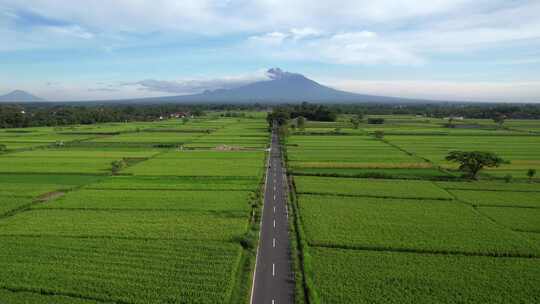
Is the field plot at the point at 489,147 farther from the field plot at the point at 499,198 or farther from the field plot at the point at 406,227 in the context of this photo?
the field plot at the point at 406,227

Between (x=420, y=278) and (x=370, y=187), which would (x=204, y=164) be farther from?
(x=420, y=278)

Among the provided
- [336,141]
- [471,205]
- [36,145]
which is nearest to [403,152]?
[336,141]

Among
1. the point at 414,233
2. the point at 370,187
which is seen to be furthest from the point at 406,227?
the point at 370,187

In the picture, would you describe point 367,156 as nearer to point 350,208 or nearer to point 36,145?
point 350,208

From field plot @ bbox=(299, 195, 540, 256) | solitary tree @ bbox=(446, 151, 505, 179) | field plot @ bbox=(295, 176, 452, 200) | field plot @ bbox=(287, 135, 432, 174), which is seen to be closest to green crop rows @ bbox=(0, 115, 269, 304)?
field plot @ bbox=(299, 195, 540, 256)

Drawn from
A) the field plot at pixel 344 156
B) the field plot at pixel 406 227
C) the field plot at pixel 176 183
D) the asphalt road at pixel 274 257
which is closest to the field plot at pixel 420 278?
the field plot at pixel 406 227
